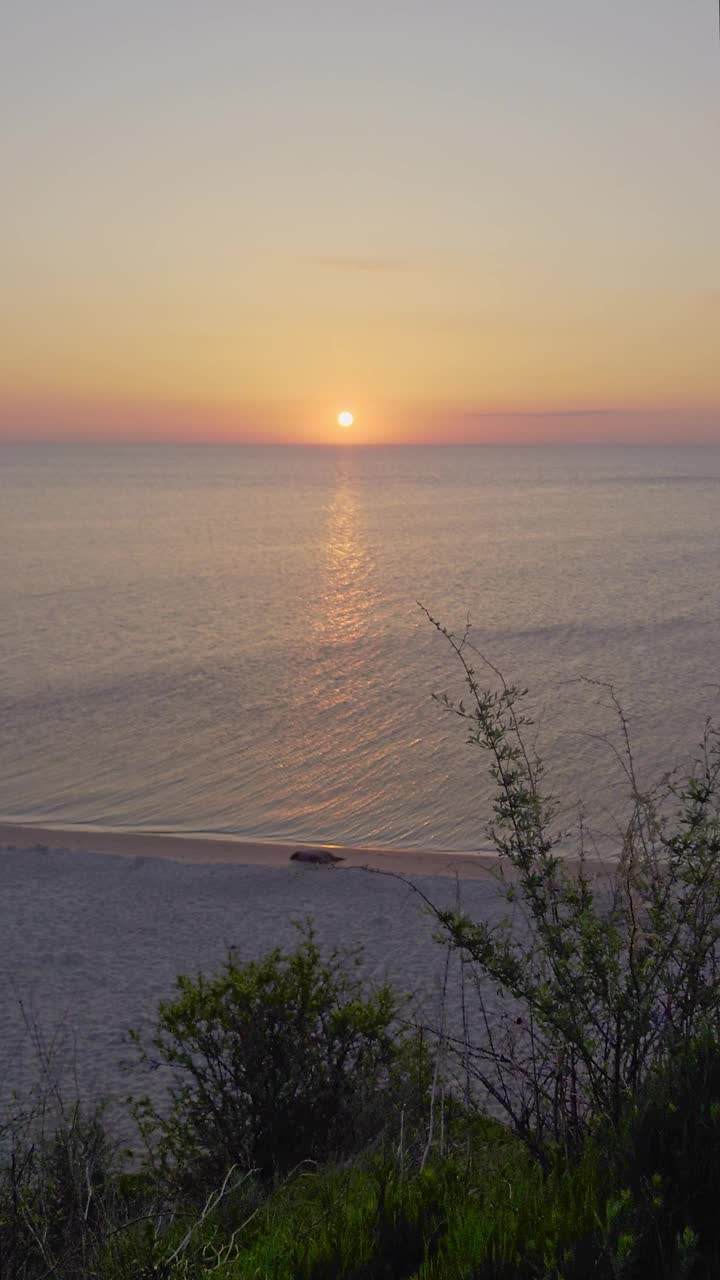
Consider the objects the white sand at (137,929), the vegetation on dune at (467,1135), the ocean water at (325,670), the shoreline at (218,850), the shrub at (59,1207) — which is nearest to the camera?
the vegetation on dune at (467,1135)

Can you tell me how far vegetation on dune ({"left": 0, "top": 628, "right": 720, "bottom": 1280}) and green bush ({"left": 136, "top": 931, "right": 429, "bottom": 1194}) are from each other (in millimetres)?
13

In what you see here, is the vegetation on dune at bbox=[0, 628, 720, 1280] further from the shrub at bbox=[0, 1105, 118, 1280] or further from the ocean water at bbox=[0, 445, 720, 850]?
the ocean water at bbox=[0, 445, 720, 850]

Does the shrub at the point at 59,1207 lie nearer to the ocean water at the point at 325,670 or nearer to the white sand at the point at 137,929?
the ocean water at the point at 325,670

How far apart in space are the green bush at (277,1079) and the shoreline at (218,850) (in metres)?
8.77

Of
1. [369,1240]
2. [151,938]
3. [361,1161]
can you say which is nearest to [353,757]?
[151,938]

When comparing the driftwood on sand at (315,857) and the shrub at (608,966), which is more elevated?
the shrub at (608,966)

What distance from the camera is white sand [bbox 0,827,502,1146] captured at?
402 inches

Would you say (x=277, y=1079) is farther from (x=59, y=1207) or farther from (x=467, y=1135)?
(x=467, y=1135)

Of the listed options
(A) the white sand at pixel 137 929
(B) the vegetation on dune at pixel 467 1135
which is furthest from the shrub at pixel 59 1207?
(A) the white sand at pixel 137 929

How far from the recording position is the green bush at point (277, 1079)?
6625 millimetres

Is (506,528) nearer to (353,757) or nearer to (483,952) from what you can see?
(353,757)

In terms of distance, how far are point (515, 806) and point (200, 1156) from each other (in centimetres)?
320

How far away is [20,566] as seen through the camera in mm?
55500

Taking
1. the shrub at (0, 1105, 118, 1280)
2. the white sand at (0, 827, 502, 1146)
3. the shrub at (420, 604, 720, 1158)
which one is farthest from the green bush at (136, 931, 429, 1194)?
the white sand at (0, 827, 502, 1146)
